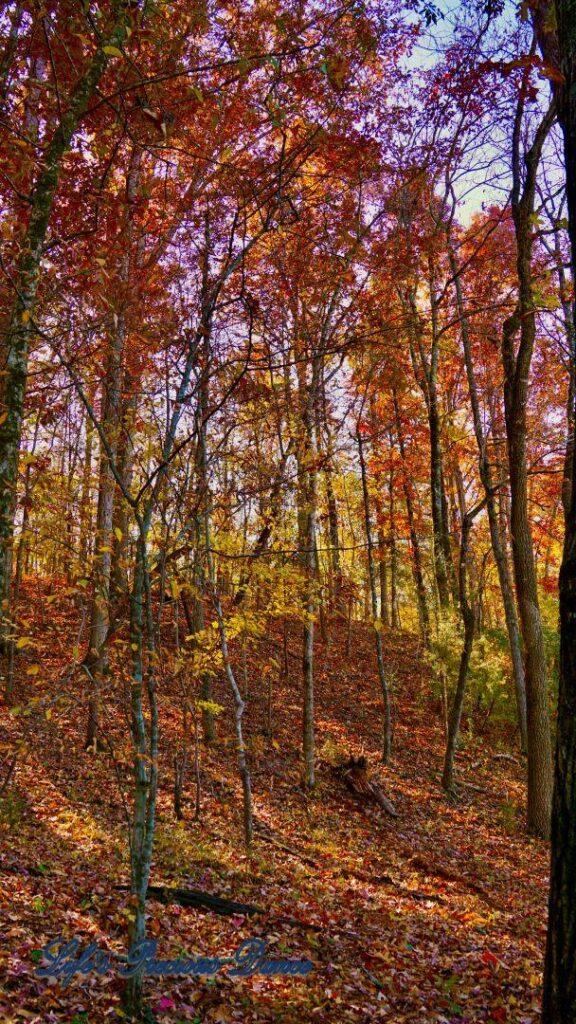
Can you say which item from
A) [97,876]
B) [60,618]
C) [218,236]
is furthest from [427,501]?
[97,876]

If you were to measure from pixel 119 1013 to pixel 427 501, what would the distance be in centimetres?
2071

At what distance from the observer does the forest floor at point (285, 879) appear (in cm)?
422

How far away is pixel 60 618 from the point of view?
1464 cm

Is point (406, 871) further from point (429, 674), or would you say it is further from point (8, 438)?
point (429, 674)

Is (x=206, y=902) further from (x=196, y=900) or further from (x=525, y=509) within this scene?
(x=525, y=509)

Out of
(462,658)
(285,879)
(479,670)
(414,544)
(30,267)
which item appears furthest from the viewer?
(414,544)

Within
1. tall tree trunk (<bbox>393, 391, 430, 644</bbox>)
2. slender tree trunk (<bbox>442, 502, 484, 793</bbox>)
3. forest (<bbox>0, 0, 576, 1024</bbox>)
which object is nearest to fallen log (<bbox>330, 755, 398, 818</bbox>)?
forest (<bbox>0, 0, 576, 1024</bbox>)

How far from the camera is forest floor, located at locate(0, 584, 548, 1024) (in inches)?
166

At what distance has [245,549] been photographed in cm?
1042

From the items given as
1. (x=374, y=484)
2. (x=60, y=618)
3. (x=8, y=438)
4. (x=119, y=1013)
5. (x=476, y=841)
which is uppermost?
(x=374, y=484)

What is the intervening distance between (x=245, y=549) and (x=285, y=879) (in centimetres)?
506

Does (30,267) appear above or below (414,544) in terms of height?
above

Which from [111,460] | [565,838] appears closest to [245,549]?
[111,460]

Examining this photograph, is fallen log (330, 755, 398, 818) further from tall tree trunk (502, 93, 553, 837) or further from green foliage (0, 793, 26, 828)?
green foliage (0, 793, 26, 828)
